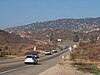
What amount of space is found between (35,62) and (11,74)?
2325 centimetres

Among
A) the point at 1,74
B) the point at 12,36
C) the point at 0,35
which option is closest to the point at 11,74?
the point at 1,74

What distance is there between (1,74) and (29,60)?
22459mm

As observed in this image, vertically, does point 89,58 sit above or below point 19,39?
below

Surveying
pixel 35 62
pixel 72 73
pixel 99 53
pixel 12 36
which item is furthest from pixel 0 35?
pixel 72 73

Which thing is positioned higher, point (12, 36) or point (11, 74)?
point (12, 36)

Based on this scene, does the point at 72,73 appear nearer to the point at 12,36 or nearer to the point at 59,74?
the point at 59,74

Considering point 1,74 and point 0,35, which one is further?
point 0,35

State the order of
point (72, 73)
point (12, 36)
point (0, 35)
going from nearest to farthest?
point (72, 73)
point (0, 35)
point (12, 36)

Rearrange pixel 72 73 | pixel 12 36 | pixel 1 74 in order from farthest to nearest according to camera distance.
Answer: pixel 12 36, pixel 72 73, pixel 1 74

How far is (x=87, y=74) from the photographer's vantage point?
31703mm

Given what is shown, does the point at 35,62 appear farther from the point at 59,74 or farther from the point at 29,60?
the point at 59,74

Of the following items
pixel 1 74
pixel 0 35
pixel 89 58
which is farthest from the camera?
pixel 0 35

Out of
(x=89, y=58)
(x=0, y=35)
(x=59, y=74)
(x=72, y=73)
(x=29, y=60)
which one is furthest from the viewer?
(x=0, y=35)

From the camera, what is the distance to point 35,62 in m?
51.6
